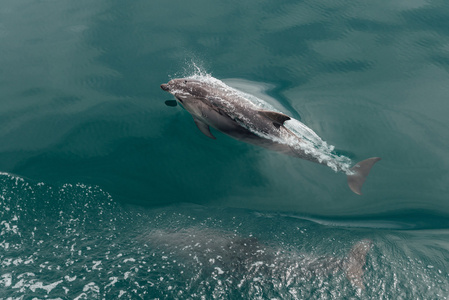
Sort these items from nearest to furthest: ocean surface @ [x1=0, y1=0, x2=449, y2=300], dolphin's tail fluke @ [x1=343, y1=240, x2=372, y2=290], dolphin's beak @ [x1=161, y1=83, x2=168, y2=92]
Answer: dolphin's tail fluke @ [x1=343, y1=240, x2=372, y2=290]
ocean surface @ [x1=0, y1=0, x2=449, y2=300]
dolphin's beak @ [x1=161, y1=83, x2=168, y2=92]

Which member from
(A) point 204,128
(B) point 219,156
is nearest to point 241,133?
(B) point 219,156

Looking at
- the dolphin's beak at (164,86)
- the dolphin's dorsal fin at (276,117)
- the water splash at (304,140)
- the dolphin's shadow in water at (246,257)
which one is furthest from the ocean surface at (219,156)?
the dolphin's dorsal fin at (276,117)

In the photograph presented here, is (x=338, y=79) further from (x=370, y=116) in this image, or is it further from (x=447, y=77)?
(x=447, y=77)

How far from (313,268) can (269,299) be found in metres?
1.35

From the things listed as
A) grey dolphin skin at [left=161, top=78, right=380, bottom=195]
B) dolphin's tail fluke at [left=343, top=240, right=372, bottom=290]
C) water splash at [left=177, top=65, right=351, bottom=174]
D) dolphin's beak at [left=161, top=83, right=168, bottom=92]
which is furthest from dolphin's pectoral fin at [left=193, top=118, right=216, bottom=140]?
dolphin's tail fluke at [left=343, top=240, right=372, bottom=290]

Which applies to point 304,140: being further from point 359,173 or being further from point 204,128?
point 204,128

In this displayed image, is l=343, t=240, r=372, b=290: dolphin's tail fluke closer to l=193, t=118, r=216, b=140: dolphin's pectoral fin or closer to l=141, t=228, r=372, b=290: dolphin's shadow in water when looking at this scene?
l=141, t=228, r=372, b=290: dolphin's shadow in water

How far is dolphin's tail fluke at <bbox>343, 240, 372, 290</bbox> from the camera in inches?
336

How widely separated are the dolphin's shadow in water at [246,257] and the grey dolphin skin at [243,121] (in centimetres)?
226

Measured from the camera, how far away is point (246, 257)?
912 centimetres

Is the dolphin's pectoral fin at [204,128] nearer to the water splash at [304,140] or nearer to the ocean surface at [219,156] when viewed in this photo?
the ocean surface at [219,156]

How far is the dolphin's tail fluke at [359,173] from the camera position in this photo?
1029 cm

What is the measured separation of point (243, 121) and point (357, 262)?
4756 mm

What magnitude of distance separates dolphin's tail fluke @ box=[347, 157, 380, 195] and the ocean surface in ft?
1.00
